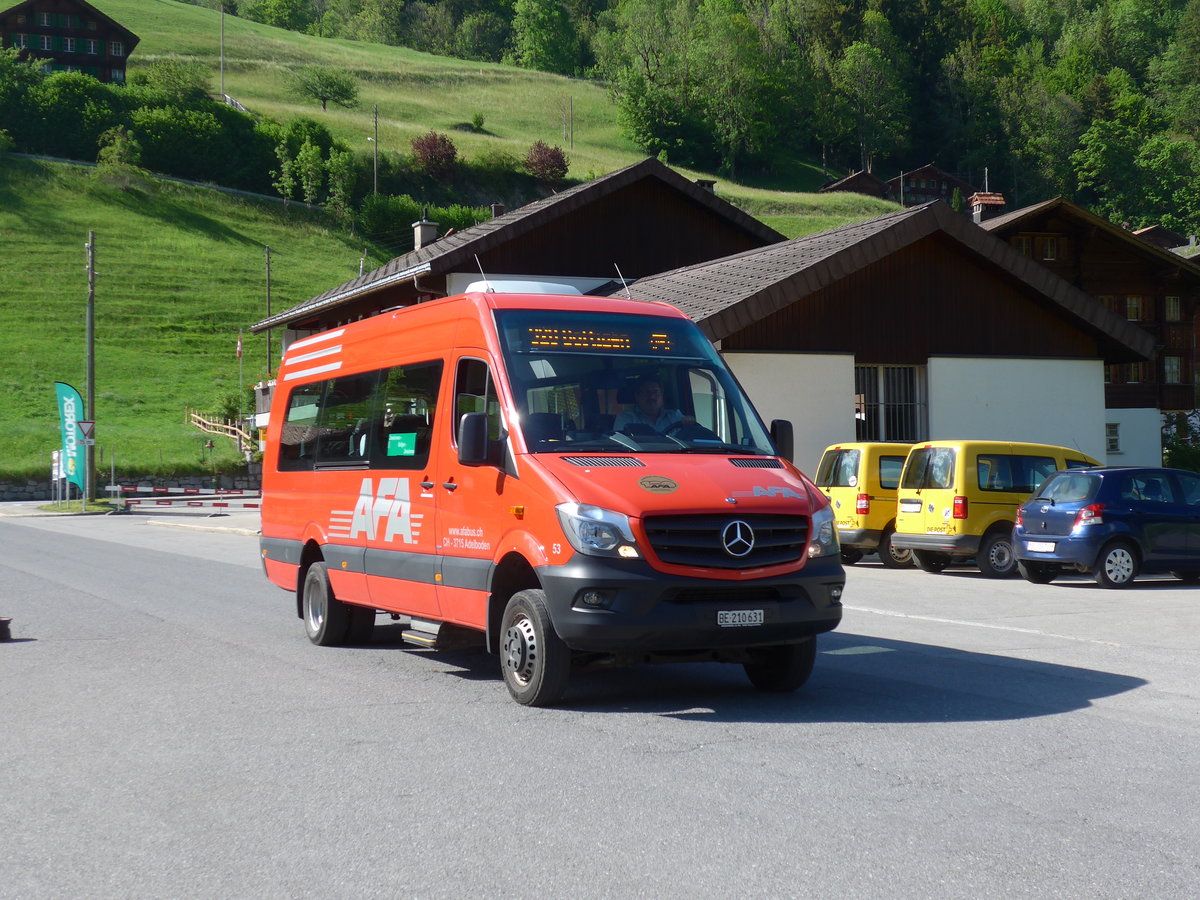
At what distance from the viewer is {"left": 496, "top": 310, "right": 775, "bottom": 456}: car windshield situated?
8.64 m

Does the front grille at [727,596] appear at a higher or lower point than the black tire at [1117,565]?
higher

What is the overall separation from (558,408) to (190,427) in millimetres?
59483

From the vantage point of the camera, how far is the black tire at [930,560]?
20.2 meters

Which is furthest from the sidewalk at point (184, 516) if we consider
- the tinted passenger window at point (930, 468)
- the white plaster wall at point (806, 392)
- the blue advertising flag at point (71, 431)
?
the tinted passenger window at point (930, 468)

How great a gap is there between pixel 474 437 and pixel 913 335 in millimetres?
21488

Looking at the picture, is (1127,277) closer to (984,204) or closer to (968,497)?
(984,204)

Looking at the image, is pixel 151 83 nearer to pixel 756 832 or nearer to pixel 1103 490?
pixel 1103 490

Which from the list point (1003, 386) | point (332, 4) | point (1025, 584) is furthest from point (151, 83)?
point (1025, 584)

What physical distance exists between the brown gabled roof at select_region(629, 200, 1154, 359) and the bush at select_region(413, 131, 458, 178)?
8630 cm

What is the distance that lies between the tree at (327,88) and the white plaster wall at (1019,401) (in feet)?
386

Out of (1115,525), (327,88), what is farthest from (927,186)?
(1115,525)

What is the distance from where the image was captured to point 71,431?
144ft

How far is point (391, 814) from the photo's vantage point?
5.82 meters

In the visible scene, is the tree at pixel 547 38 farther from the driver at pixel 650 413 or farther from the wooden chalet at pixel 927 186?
the driver at pixel 650 413
